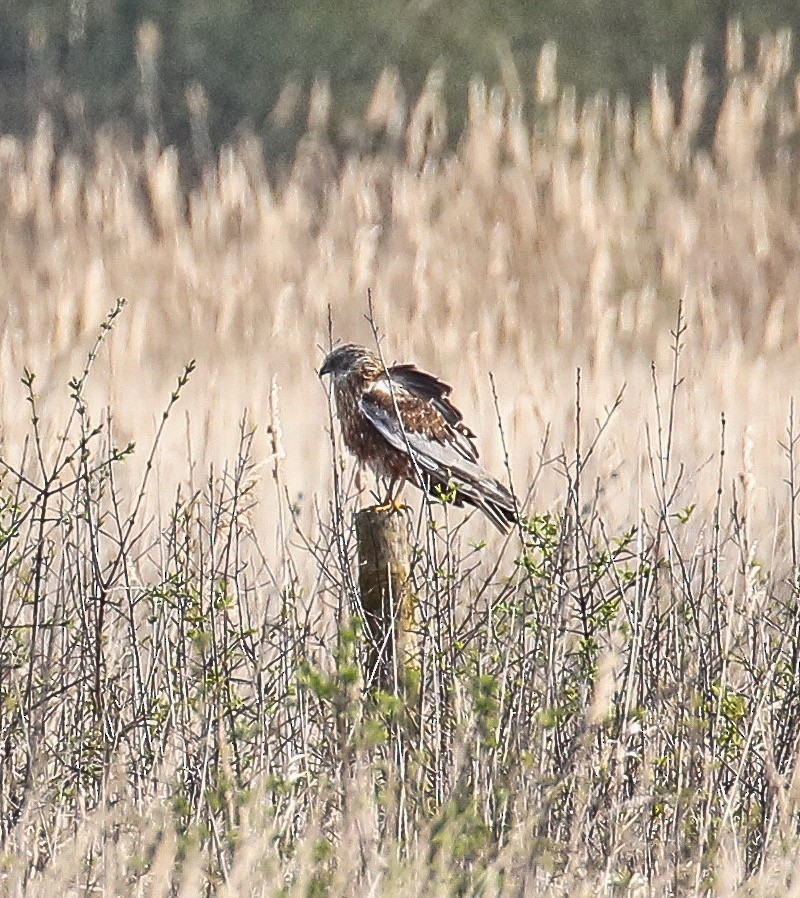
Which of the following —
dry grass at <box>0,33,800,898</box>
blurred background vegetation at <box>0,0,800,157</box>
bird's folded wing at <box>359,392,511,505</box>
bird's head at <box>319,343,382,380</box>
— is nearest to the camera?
→ dry grass at <box>0,33,800,898</box>

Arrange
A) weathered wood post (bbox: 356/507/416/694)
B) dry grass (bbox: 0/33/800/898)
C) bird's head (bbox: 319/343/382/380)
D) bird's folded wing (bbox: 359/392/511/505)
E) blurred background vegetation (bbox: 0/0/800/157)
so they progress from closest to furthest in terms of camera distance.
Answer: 1. dry grass (bbox: 0/33/800/898)
2. weathered wood post (bbox: 356/507/416/694)
3. bird's folded wing (bbox: 359/392/511/505)
4. bird's head (bbox: 319/343/382/380)
5. blurred background vegetation (bbox: 0/0/800/157)

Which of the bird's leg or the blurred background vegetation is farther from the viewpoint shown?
the blurred background vegetation

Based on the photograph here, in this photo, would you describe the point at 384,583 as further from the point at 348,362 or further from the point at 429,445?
the point at 348,362

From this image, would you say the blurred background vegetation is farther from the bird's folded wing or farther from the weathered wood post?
the weathered wood post

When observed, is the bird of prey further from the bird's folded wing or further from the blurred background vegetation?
the blurred background vegetation

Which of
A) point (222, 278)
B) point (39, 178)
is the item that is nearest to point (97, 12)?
point (39, 178)

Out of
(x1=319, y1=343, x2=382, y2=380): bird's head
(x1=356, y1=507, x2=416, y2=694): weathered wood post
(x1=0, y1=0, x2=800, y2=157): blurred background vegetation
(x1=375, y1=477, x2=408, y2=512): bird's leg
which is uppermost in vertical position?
(x1=0, y1=0, x2=800, y2=157): blurred background vegetation

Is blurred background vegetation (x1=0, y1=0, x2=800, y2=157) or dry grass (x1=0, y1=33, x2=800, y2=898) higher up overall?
blurred background vegetation (x1=0, y1=0, x2=800, y2=157)

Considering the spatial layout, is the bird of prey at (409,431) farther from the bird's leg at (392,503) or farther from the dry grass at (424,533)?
the dry grass at (424,533)

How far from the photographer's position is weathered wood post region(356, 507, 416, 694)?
3.16 m

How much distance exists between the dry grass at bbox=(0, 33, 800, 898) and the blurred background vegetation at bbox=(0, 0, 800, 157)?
105 inches

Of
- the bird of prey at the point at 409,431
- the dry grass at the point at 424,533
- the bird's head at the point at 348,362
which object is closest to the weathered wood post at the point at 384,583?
the dry grass at the point at 424,533

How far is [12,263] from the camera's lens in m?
7.64

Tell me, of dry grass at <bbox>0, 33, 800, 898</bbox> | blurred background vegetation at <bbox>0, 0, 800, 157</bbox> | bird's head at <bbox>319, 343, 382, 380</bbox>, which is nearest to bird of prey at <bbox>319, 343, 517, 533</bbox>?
bird's head at <bbox>319, 343, 382, 380</bbox>
